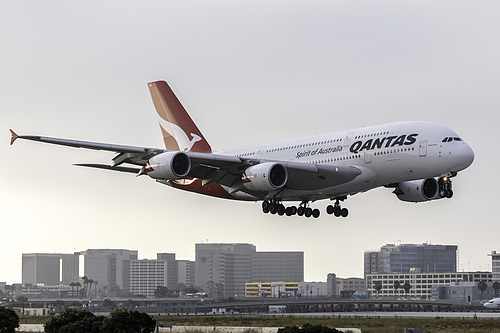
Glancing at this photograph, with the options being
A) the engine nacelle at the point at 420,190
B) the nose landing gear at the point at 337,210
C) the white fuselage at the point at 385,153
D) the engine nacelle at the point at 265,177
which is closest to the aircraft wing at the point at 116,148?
the engine nacelle at the point at 265,177

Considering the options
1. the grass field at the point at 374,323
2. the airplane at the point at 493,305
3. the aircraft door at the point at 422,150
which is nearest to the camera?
the aircraft door at the point at 422,150

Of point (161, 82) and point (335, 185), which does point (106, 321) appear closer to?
point (335, 185)

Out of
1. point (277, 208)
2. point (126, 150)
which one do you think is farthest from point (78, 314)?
point (277, 208)

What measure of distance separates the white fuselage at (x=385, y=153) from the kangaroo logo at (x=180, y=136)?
14293 mm

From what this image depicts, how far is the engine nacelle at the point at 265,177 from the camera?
77500 mm

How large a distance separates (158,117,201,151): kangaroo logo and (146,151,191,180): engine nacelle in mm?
17690

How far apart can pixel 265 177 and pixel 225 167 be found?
4.94m

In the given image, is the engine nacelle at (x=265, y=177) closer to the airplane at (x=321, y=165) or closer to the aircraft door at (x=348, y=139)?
the airplane at (x=321, y=165)

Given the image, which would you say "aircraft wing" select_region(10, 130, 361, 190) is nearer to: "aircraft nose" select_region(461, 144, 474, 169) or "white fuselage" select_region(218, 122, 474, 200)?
"white fuselage" select_region(218, 122, 474, 200)

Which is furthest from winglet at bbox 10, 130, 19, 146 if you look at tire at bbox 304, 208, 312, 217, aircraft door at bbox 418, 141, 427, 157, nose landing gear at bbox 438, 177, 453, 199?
nose landing gear at bbox 438, 177, 453, 199

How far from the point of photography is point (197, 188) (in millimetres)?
91688

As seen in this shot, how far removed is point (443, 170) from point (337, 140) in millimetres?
10657

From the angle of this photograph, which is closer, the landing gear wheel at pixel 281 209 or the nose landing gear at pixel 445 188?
the nose landing gear at pixel 445 188

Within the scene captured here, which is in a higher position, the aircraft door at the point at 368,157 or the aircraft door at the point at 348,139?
the aircraft door at the point at 348,139
